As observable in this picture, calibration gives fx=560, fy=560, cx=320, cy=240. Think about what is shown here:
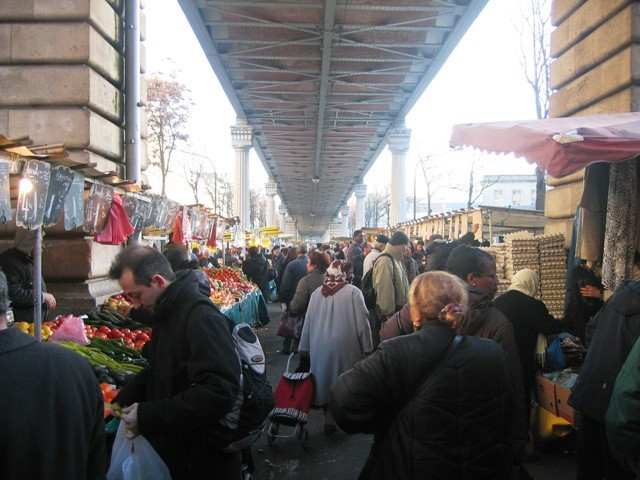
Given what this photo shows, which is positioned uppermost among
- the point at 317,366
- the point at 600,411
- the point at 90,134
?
the point at 90,134

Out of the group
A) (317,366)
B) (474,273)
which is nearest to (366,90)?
(317,366)

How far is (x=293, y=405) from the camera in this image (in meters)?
5.69

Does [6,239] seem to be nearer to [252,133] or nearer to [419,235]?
[419,235]

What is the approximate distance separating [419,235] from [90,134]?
13.2m

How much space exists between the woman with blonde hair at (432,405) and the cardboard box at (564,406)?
8.15 feet

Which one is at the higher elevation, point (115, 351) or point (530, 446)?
point (115, 351)

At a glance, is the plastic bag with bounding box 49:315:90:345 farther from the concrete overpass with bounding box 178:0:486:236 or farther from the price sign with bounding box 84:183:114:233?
the concrete overpass with bounding box 178:0:486:236

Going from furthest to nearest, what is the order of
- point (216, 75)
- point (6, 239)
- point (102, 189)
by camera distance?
point (216, 75) → point (6, 239) → point (102, 189)

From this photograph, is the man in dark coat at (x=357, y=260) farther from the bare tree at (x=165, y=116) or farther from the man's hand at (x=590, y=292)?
the bare tree at (x=165, y=116)

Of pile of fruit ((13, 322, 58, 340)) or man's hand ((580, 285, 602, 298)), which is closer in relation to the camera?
man's hand ((580, 285, 602, 298))

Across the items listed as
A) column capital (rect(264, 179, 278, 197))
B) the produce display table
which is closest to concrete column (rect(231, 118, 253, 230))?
the produce display table

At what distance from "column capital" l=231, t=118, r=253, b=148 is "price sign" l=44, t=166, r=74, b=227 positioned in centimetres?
1952

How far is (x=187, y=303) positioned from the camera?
2621mm

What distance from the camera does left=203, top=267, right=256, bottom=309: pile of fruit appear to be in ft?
34.9
